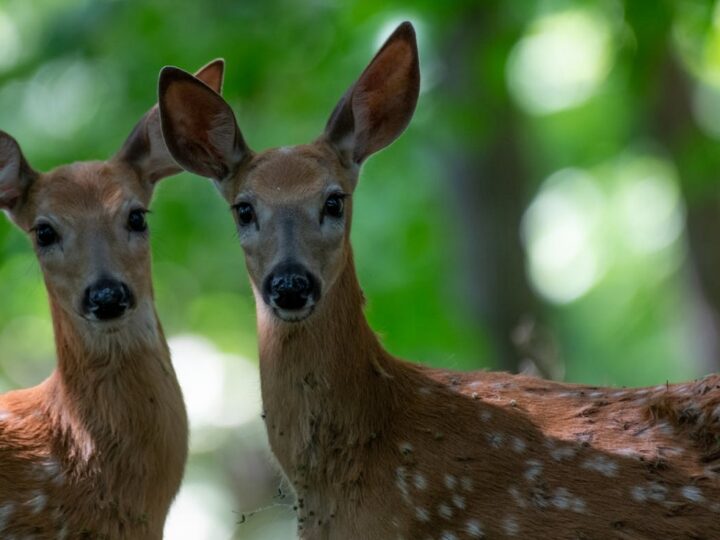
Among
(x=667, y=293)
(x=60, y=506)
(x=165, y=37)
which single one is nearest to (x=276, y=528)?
(x=165, y=37)

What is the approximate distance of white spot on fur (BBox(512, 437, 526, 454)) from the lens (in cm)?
645

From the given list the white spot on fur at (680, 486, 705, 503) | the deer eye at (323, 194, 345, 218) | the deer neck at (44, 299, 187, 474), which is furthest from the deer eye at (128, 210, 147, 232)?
the white spot on fur at (680, 486, 705, 503)

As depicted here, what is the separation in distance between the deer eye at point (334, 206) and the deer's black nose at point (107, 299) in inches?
37.7

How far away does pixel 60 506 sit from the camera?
6.81 meters

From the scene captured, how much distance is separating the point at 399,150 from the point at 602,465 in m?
6.89

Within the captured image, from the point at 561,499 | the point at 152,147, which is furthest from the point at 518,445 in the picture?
the point at 152,147

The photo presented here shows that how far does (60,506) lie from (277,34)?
19.9ft

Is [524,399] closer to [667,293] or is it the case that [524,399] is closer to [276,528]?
[276,528]

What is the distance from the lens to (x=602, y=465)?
633 cm

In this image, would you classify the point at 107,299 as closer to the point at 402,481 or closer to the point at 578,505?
the point at 402,481

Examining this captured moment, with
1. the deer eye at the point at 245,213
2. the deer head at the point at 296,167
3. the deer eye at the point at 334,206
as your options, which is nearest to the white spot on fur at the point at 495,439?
the deer head at the point at 296,167

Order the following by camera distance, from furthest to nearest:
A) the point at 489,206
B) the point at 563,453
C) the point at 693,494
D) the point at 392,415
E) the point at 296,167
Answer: the point at 489,206, the point at 296,167, the point at 392,415, the point at 563,453, the point at 693,494

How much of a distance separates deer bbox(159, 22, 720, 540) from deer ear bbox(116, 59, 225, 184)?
1.45ft

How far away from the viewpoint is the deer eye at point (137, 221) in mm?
7172
